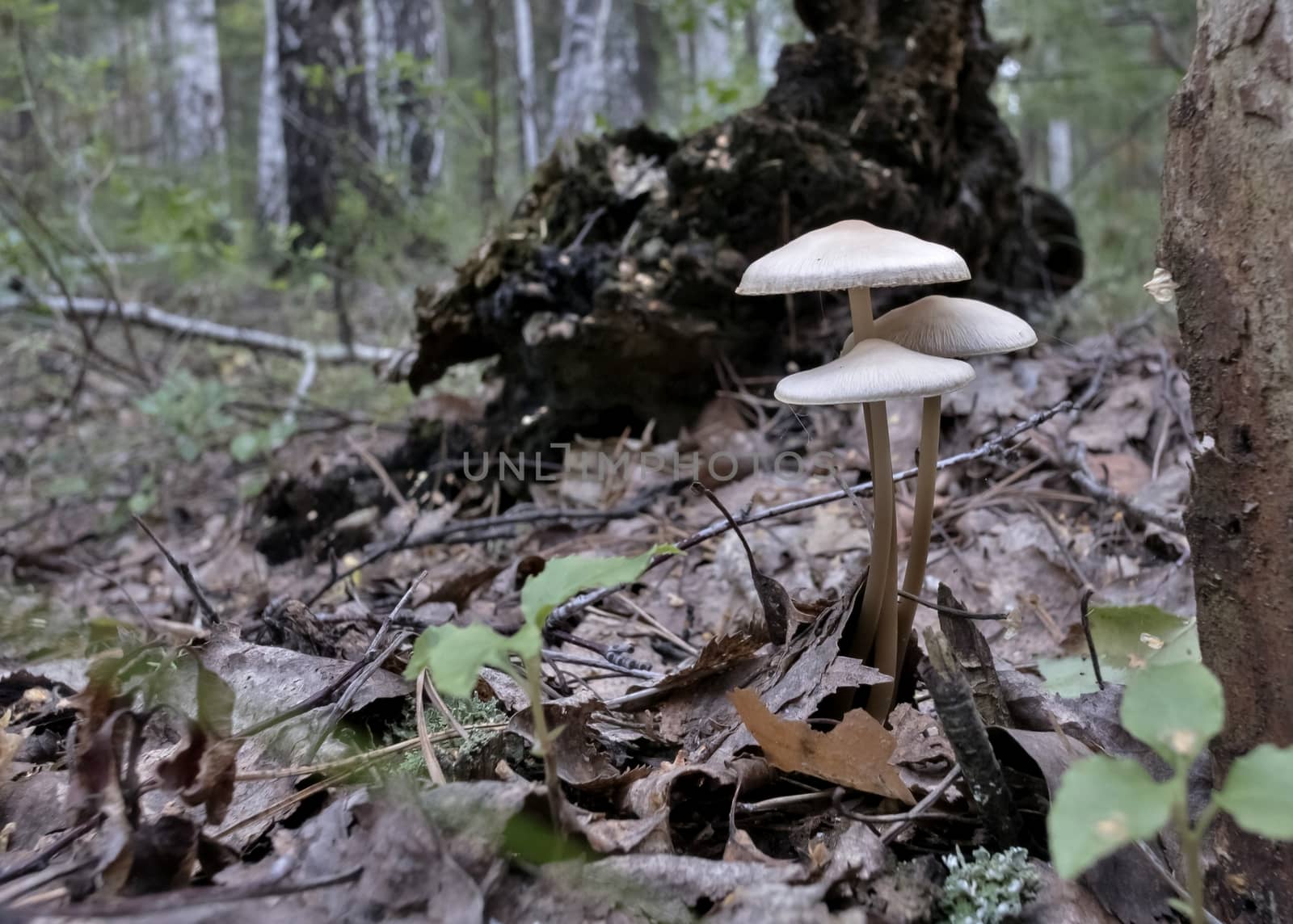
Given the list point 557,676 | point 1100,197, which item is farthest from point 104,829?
point 1100,197

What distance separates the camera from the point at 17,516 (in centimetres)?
414

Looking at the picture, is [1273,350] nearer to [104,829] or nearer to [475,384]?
[104,829]

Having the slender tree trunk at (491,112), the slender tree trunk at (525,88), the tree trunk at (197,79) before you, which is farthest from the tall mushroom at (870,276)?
the tree trunk at (197,79)

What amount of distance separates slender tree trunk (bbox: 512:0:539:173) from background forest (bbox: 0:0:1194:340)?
35 millimetres

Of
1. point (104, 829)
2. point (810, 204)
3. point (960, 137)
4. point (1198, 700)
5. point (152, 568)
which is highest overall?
point (960, 137)

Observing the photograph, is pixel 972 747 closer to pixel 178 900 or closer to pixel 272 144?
pixel 178 900

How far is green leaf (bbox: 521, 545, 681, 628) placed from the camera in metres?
0.89

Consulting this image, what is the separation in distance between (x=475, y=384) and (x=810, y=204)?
232 cm

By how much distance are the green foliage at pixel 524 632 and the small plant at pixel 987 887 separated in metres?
0.55

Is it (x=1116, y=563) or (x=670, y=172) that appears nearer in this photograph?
(x=1116, y=563)

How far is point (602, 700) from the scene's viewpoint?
1.44 meters

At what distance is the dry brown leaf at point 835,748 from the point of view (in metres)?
1.14

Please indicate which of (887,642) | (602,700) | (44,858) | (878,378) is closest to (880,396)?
(878,378)

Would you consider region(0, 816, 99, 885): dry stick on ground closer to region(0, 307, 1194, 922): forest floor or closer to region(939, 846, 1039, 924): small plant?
region(0, 307, 1194, 922): forest floor
